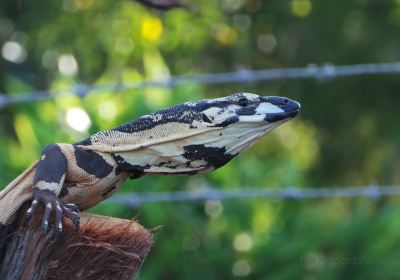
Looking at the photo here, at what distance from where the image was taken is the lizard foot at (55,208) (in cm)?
288

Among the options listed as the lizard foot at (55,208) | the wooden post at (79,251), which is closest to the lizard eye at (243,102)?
the wooden post at (79,251)

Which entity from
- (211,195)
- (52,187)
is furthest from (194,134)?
(211,195)

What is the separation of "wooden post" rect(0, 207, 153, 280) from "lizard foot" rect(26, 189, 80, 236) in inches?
1.0

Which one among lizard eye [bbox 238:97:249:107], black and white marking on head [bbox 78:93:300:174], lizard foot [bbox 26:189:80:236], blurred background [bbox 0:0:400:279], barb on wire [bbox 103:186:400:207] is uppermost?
lizard eye [bbox 238:97:249:107]

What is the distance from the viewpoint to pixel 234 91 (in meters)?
14.8

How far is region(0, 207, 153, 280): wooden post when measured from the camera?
2902 mm

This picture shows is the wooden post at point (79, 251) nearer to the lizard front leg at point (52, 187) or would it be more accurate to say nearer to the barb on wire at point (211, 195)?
the lizard front leg at point (52, 187)

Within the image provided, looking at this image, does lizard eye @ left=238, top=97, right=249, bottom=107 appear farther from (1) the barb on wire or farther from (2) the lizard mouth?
(1) the barb on wire

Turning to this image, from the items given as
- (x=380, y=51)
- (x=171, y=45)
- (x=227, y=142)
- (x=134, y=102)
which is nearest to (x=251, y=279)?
(x=134, y=102)

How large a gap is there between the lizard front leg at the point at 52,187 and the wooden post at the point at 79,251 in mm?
33

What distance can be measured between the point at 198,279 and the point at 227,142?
431 cm

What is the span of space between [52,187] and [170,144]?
333 millimetres

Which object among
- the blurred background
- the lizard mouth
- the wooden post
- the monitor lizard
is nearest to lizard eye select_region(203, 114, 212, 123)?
the monitor lizard

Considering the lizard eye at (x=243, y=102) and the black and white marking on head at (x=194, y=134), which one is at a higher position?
the lizard eye at (x=243, y=102)
